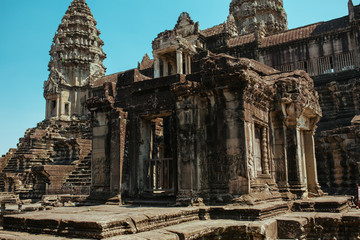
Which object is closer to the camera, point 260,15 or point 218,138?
point 218,138

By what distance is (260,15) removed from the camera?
39188mm

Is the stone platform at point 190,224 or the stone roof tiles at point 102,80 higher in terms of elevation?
the stone roof tiles at point 102,80

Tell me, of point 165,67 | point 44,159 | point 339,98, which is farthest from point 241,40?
point 44,159

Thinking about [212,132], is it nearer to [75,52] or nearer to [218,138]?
[218,138]

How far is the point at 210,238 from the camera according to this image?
5.84 metres

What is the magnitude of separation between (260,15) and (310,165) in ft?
106

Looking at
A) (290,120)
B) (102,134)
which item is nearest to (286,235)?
(290,120)

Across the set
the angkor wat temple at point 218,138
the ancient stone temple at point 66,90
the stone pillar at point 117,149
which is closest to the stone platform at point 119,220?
the angkor wat temple at point 218,138

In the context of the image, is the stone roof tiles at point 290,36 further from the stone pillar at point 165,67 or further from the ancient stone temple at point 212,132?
the ancient stone temple at point 212,132

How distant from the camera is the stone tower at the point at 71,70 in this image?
127ft

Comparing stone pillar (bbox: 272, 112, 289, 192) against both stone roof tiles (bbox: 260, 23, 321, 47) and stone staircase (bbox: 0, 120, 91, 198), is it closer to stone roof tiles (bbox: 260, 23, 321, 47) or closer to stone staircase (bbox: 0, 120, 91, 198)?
stone staircase (bbox: 0, 120, 91, 198)

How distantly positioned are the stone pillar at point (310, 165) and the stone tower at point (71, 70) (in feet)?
104

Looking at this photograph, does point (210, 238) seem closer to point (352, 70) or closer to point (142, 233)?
point (142, 233)

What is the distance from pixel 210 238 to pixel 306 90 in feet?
18.0
